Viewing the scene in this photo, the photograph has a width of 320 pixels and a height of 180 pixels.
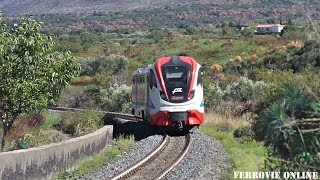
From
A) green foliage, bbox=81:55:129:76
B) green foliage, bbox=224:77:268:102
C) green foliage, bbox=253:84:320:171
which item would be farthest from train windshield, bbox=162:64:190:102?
green foliage, bbox=81:55:129:76

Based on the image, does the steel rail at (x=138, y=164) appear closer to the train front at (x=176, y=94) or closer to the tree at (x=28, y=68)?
the train front at (x=176, y=94)

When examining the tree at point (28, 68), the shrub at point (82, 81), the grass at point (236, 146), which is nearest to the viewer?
the grass at point (236, 146)

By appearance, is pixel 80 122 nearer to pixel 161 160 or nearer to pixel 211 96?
pixel 211 96

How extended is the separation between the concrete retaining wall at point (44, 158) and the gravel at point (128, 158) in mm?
880

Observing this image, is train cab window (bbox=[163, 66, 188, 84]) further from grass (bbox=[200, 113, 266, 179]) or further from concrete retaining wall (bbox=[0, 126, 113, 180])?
concrete retaining wall (bbox=[0, 126, 113, 180])

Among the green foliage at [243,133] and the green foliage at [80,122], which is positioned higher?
the green foliage at [243,133]

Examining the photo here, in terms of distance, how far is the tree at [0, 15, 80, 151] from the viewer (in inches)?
793

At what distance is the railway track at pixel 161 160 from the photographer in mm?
16105

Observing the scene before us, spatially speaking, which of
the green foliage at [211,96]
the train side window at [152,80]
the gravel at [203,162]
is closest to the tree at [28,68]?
the train side window at [152,80]

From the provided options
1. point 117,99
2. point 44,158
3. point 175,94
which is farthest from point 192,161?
point 117,99

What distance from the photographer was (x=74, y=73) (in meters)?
21.9

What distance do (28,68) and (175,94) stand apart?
591cm

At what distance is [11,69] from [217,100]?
74.2ft

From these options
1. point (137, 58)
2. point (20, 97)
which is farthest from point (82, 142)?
point (137, 58)
